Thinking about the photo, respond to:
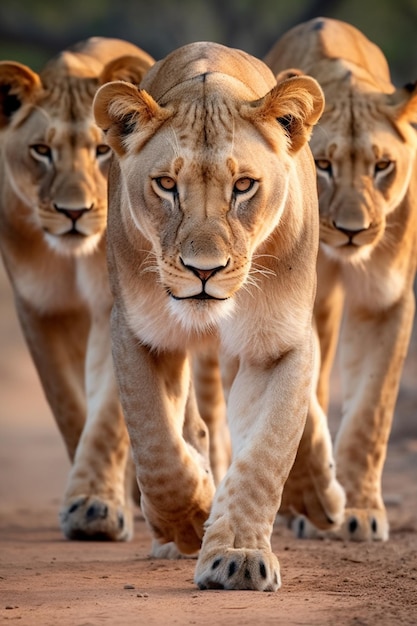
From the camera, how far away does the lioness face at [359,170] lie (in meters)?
5.87

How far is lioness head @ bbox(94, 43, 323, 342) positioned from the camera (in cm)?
408

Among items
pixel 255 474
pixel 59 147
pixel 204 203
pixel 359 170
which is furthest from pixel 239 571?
pixel 59 147

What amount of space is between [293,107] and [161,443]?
98 centimetres

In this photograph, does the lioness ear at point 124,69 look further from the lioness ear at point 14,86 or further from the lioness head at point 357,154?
the lioness head at point 357,154

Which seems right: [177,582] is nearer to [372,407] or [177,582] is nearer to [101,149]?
[372,407]

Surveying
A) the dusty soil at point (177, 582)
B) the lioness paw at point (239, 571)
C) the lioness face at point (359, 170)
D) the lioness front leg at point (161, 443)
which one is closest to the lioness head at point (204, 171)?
the lioness front leg at point (161, 443)

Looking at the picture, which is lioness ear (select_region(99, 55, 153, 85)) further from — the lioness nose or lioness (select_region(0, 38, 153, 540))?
the lioness nose

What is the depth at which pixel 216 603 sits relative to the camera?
3.80 meters

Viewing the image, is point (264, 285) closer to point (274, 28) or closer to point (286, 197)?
point (286, 197)

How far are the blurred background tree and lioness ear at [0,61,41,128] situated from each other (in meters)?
11.7

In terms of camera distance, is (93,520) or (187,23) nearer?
(93,520)

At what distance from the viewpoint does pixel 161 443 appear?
175 inches

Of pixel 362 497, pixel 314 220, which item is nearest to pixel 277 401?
pixel 314 220

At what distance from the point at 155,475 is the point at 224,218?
2.60ft
